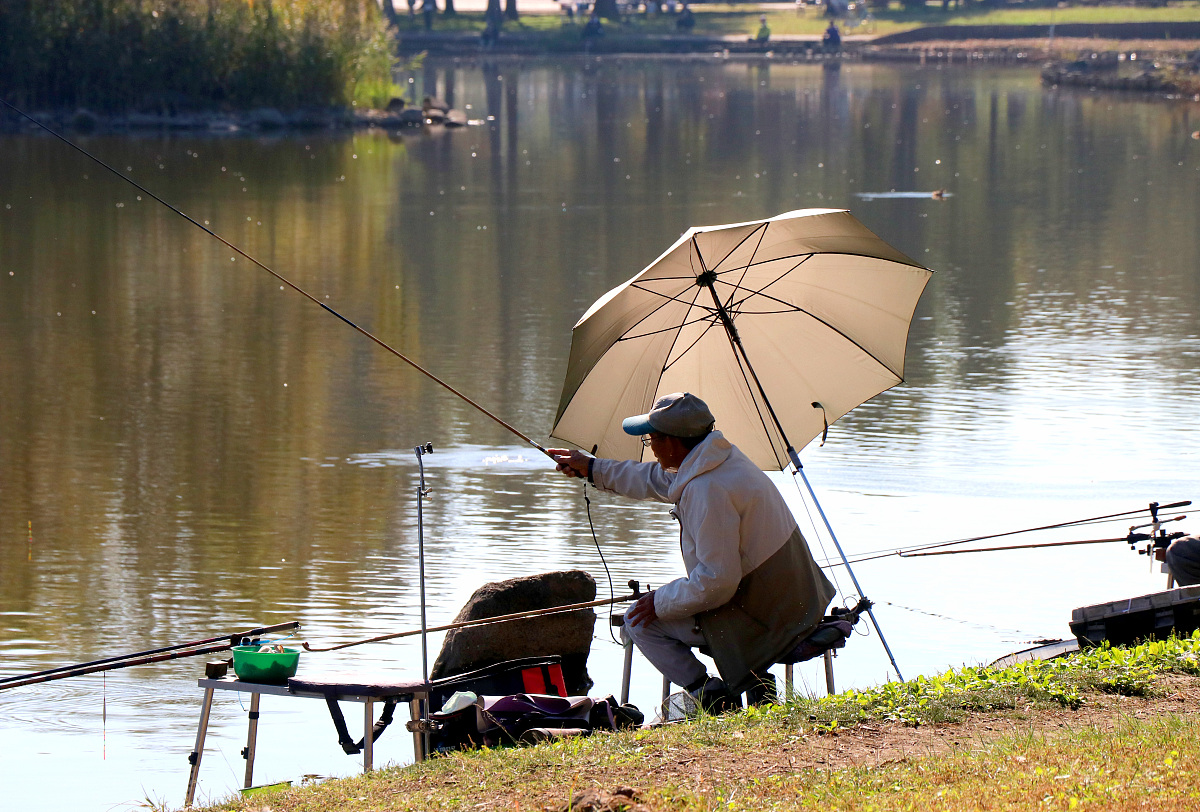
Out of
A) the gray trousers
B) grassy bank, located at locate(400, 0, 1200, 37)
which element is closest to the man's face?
the gray trousers

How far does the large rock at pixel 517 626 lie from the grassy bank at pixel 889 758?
5.36 ft

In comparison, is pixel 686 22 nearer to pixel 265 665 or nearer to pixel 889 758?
pixel 265 665

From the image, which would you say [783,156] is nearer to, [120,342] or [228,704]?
[120,342]

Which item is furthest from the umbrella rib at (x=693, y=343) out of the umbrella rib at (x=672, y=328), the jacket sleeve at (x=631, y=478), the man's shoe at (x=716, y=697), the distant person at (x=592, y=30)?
the distant person at (x=592, y=30)

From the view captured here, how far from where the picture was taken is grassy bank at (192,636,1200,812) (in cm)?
427

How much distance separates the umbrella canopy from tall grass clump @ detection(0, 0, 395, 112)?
41.2m

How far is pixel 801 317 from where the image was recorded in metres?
6.46

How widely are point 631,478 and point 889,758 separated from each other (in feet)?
4.86

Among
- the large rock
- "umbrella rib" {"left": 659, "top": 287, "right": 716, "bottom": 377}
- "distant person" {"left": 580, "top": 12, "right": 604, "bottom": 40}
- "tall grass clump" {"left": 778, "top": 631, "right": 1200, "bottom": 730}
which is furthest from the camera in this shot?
"distant person" {"left": 580, "top": 12, "right": 604, "bottom": 40}

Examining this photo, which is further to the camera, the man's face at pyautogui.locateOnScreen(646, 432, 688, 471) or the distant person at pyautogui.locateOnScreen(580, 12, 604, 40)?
the distant person at pyautogui.locateOnScreen(580, 12, 604, 40)

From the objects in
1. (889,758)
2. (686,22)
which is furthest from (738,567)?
(686,22)

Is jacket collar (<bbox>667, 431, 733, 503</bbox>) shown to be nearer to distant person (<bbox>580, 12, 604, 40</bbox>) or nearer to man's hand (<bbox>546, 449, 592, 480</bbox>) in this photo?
man's hand (<bbox>546, 449, 592, 480</bbox>)

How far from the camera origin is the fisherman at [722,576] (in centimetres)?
522

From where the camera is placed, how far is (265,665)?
17.9 ft
